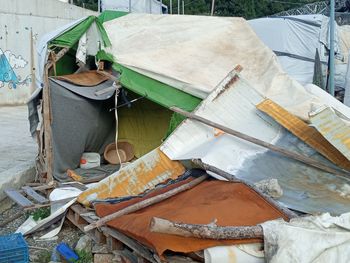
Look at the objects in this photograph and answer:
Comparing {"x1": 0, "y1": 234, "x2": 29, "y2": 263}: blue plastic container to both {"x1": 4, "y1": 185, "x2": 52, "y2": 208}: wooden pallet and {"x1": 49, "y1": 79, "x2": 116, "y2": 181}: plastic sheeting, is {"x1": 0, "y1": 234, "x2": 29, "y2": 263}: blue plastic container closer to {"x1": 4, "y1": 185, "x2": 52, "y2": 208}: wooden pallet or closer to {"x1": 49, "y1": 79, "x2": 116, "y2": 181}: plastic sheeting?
{"x1": 4, "y1": 185, "x2": 52, "y2": 208}: wooden pallet

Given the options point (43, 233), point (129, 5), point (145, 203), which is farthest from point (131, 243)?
point (129, 5)

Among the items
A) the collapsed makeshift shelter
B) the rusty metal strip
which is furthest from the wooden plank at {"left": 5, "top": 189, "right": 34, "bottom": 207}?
the rusty metal strip

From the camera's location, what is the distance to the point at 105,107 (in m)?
7.14

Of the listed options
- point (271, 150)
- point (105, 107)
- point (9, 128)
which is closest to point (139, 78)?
point (105, 107)

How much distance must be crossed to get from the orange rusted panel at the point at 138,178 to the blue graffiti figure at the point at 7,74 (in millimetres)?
11190

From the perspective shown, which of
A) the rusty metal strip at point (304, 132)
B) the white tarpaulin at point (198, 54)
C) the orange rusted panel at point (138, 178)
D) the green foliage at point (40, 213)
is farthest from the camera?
the white tarpaulin at point (198, 54)

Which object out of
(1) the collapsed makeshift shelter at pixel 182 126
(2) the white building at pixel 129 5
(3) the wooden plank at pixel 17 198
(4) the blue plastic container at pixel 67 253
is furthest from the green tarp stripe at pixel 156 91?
(2) the white building at pixel 129 5

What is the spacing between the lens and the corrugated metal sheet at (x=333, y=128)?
4.36 meters

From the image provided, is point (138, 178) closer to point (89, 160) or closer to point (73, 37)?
point (89, 160)

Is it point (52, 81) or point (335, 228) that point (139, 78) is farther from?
point (335, 228)

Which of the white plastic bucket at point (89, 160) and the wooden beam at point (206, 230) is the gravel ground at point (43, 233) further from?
the wooden beam at point (206, 230)

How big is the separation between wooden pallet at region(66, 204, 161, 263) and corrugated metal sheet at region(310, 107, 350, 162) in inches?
75.3

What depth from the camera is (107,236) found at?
4582 mm

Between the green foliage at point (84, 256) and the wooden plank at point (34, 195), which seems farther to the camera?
the wooden plank at point (34, 195)
